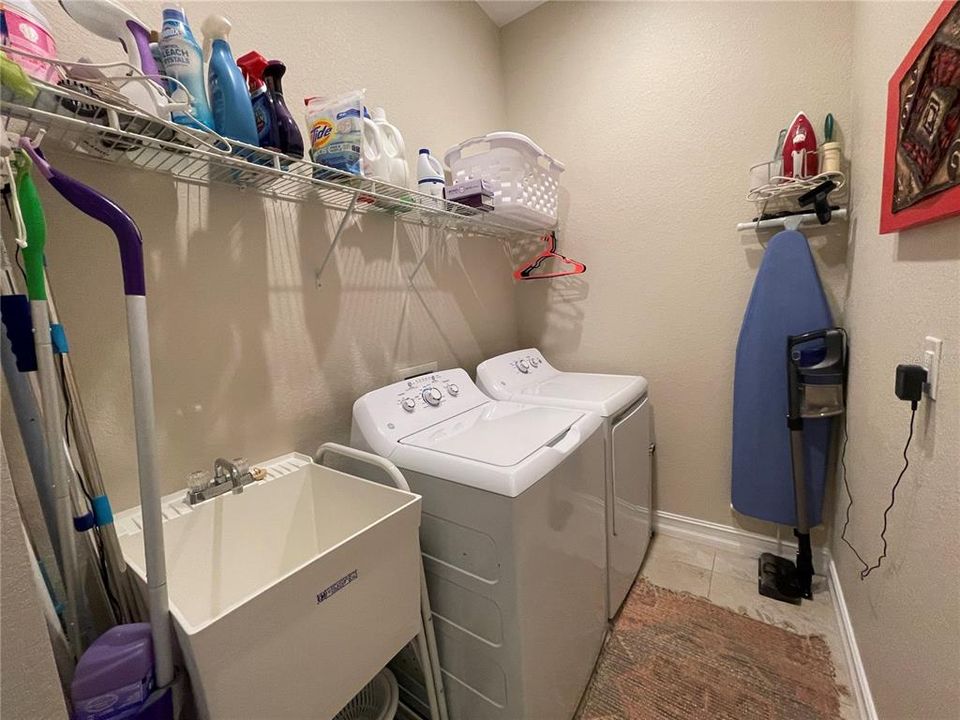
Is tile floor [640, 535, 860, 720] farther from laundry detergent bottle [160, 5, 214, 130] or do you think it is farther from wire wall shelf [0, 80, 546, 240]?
laundry detergent bottle [160, 5, 214, 130]

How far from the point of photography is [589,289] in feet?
7.32

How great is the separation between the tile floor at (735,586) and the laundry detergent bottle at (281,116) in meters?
2.23

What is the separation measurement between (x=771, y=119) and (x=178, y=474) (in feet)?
8.43

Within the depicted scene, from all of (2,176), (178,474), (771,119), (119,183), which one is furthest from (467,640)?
(771,119)

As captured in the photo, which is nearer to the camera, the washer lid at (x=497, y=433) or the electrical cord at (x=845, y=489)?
the washer lid at (x=497, y=433)

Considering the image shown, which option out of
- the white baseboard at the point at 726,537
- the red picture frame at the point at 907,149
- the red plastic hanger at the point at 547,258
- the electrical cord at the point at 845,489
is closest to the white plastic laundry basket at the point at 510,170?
the red plastic hanger at the point at 547,258

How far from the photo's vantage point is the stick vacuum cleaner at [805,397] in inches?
61.7

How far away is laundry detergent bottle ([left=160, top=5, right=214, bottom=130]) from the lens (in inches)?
32.5

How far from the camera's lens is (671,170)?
1.94 meters

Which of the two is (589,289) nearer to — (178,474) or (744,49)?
(744,49)

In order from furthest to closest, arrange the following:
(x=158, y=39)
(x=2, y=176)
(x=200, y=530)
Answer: (x=200, y=530) < (x=158, y=39) < (x=2, y=176)

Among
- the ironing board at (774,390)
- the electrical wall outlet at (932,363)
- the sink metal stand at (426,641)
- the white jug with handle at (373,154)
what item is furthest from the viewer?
A: the ironing board at (774,390)

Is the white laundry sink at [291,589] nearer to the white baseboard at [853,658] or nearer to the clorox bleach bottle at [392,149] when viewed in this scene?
the clorox bleach bottle at [392,149]

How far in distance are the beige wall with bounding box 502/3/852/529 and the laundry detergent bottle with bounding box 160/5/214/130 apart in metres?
1.79
